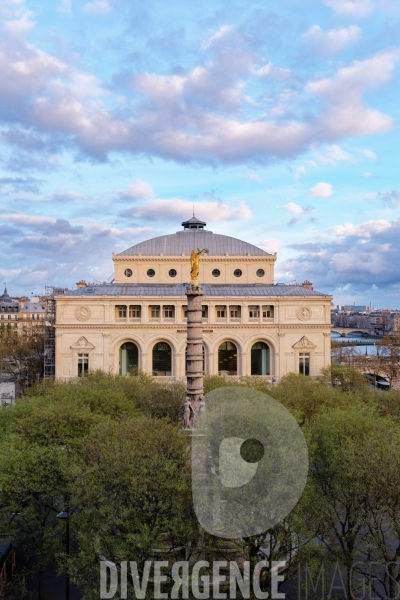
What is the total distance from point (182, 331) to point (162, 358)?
4.75 m

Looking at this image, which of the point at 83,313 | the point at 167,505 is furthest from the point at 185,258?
the point at 167,505

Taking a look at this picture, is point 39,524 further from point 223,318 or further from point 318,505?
point 223,318

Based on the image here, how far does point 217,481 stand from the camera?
24688 millimetres

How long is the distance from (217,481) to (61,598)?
9695 millimetres

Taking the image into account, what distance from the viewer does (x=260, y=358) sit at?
72.4 meters

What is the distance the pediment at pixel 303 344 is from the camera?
7075 cm

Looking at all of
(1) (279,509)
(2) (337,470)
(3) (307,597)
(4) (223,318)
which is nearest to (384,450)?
(2) (337,470)

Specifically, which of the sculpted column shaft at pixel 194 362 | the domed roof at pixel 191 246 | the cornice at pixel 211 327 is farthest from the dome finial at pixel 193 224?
the sculpted column shaft at pixel 194 362

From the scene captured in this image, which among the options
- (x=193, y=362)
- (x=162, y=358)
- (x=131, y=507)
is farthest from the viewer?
(x=162, y=358)

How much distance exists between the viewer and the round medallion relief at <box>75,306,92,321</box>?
70.1 m

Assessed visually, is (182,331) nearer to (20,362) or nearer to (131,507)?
(20,362)

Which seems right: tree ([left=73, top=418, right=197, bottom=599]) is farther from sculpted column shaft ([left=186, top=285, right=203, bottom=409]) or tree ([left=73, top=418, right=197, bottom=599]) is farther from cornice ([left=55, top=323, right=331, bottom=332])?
cornice ([left=55, top=323, right=331, bottom=332])

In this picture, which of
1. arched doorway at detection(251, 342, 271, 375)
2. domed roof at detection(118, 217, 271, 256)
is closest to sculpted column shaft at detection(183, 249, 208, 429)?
arched doorway at detection(251, 342, 271, 375)

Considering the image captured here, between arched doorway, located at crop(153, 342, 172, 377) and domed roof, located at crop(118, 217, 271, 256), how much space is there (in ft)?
49.4
